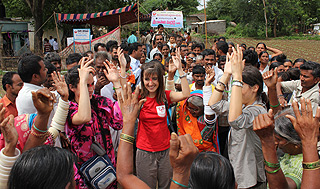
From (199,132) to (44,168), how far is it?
6.94 feet

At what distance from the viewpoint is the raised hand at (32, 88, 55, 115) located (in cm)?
174

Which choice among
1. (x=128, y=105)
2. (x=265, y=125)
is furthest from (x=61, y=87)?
(x=265, y=125)

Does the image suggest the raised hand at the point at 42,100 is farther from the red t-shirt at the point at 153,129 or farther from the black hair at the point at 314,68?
the black hair at the point at 314,68

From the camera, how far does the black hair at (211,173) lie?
52.3 inches

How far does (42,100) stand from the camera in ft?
5.89

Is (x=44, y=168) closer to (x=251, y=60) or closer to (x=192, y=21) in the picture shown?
(x=251, y=60)

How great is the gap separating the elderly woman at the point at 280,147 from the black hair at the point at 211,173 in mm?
387

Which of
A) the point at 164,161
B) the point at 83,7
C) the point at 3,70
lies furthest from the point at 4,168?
the point at 83,7

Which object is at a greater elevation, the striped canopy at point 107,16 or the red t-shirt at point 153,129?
the striped canopy at point 107,16

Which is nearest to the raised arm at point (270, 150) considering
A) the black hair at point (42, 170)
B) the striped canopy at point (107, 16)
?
the black hair at point (42, 170)

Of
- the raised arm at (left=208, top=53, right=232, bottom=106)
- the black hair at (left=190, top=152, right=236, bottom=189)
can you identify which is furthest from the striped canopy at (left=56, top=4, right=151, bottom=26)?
the black hair at (left=190, top=152, right=236, bottom=189)

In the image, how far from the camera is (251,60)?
5055 mm

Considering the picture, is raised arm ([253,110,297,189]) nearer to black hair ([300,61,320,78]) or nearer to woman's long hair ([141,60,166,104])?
woman's long hair ([141,60,166,104])

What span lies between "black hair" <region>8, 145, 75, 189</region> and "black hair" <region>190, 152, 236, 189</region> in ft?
2.25
